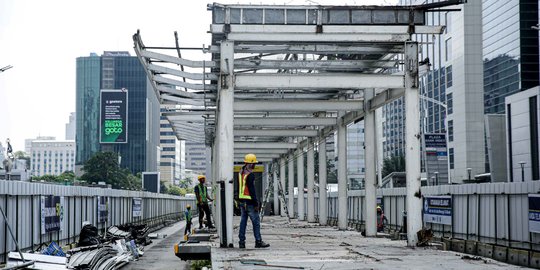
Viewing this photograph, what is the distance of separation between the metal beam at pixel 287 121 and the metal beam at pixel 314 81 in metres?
9.73

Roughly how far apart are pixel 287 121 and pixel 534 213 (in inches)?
499

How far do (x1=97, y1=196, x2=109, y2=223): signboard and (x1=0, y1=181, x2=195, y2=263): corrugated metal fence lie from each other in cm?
19

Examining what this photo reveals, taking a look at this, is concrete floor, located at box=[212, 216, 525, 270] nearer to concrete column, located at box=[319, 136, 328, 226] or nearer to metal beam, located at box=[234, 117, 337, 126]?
metal beam, located at box=[234, 117, 337, 126]

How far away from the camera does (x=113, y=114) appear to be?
79.5 meters

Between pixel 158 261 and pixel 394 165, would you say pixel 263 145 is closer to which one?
pixel 158 261

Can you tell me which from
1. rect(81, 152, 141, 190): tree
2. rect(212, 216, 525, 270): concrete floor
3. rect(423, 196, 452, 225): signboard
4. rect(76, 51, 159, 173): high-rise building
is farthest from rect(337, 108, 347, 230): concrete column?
rect(76, 51, 159, 173): high-rise building

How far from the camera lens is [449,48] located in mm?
80750

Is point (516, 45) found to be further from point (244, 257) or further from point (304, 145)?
point (244, 257)

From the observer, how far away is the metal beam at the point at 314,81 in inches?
653

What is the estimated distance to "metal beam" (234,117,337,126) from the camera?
26891 mm

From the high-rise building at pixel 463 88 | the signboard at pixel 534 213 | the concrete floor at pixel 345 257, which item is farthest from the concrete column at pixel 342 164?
the high-rise building at pixel 463 88

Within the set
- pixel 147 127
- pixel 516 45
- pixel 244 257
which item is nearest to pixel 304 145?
pixel 244 257

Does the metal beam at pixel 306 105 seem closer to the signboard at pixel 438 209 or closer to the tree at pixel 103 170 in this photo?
the signboard at pixel 438 209

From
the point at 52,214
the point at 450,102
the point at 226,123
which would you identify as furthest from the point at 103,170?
the point at 226,123
